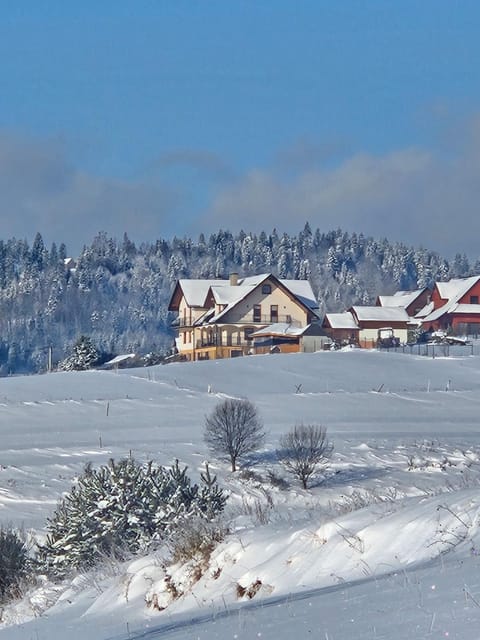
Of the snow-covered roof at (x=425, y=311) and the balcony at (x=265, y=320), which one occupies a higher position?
the snow-covered roof at (x=425, y=311)

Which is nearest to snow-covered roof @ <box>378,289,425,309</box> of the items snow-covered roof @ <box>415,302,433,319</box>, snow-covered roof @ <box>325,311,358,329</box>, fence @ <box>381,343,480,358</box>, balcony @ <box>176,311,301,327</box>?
snow-covered roof @ <box>415,302,433,319</box>

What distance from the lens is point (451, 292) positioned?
330 ft

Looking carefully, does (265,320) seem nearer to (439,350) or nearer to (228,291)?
(228,291)

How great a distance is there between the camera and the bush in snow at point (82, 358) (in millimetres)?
86562

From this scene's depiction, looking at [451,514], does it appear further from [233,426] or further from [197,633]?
[233,426]

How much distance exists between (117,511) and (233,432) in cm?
2416

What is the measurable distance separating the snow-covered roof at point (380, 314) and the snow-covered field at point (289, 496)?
95.0 feet

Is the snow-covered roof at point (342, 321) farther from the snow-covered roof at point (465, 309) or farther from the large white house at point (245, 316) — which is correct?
the snow-covered roof at point (465, 309)

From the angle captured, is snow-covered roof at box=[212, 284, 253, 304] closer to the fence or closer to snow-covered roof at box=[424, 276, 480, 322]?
the fence

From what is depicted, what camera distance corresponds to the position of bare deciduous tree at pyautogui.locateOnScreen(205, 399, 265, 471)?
126 ft

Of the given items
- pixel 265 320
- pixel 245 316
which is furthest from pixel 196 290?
pixel 265 320

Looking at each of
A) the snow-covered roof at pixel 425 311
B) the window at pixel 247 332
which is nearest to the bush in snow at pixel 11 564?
the window at pixel 247 332

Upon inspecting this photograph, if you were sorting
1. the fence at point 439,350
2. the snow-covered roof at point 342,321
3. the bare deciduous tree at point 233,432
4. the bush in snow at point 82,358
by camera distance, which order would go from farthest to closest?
1. the snow-covered roof at point 342,321
2. the bush in snow at point 82,358
3. the fence at point 439,350
4. the bare deciduous tree at point 233,432

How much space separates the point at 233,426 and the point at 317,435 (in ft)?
11.3
